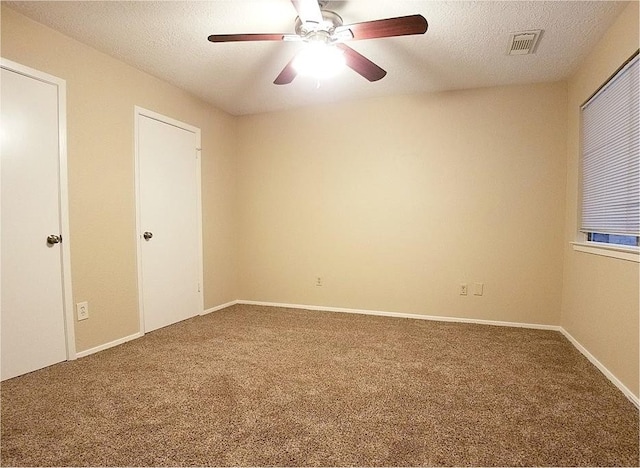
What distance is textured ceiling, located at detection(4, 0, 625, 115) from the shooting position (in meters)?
2.08

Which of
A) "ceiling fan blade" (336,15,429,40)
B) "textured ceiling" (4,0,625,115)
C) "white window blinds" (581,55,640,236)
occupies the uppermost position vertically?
"textured ceiling" (4,0,625,115)

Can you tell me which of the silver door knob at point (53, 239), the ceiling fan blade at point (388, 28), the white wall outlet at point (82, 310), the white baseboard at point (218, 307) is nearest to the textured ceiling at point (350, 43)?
the ceiling fan blade at point (388, 28)

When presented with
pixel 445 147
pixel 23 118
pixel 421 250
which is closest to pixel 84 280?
pixel 23 118

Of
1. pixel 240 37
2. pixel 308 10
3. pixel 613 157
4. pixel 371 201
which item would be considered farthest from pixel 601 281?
pixel 240 37

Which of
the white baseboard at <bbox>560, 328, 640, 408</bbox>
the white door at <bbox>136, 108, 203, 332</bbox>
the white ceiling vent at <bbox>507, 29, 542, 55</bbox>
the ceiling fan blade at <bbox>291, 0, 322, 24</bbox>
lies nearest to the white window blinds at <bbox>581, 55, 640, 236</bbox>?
the white ceiling vent at <bbox>507, 29, 542, 55</bbox>

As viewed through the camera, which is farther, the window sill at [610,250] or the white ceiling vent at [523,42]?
the white ceiling vent at [523,42]

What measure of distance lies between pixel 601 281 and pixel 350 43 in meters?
2.46

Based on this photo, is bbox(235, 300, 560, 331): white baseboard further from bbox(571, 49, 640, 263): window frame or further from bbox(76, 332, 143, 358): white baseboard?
bbox(76, 332, 143, 358): white baseboard

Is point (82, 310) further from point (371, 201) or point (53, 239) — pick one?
point (371, 201)

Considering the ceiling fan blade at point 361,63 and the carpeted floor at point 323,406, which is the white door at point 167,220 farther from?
the ceiling fan blade at point 361,63

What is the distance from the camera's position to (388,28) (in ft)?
5.89

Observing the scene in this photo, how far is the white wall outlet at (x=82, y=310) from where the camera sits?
254 centimetres

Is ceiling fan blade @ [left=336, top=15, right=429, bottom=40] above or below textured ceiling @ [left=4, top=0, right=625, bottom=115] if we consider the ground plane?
below

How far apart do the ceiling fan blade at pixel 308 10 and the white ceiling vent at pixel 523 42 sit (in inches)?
58.5
